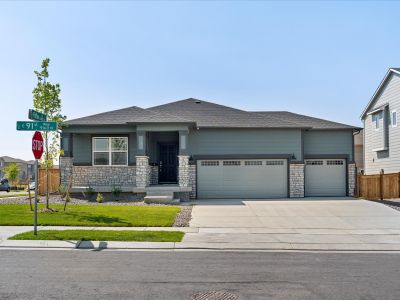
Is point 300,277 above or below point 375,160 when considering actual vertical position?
below

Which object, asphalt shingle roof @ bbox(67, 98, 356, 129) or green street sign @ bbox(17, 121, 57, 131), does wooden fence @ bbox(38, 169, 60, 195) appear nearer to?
asphalt shingle roof @ bbox(67, 98, 356, 129)

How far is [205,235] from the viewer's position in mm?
11609

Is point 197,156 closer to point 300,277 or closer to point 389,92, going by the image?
point 389,92

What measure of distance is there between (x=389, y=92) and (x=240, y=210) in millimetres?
15283

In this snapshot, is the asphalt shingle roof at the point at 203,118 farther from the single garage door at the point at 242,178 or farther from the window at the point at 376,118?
the window at the point at 376,118

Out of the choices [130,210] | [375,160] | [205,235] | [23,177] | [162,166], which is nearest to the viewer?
[205,235]

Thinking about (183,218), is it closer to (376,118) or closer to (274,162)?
(274,162)

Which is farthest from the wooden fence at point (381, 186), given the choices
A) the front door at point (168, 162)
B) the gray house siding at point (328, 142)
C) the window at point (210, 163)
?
the front door at point (168, 162)

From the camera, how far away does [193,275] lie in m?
7.19

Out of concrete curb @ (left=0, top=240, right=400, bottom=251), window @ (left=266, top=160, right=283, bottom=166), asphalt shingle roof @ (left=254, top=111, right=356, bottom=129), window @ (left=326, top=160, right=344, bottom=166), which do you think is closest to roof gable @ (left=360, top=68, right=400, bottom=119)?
asphalt shingle roof @ (left=254, top=111, right=356, bottom=129)

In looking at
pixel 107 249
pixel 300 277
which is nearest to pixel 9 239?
pixel 107 249

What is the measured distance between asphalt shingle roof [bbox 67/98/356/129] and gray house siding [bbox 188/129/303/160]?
46 centimetres

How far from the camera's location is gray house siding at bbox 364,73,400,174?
24.3m

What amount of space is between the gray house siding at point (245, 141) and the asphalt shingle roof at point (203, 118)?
1.52 ft
